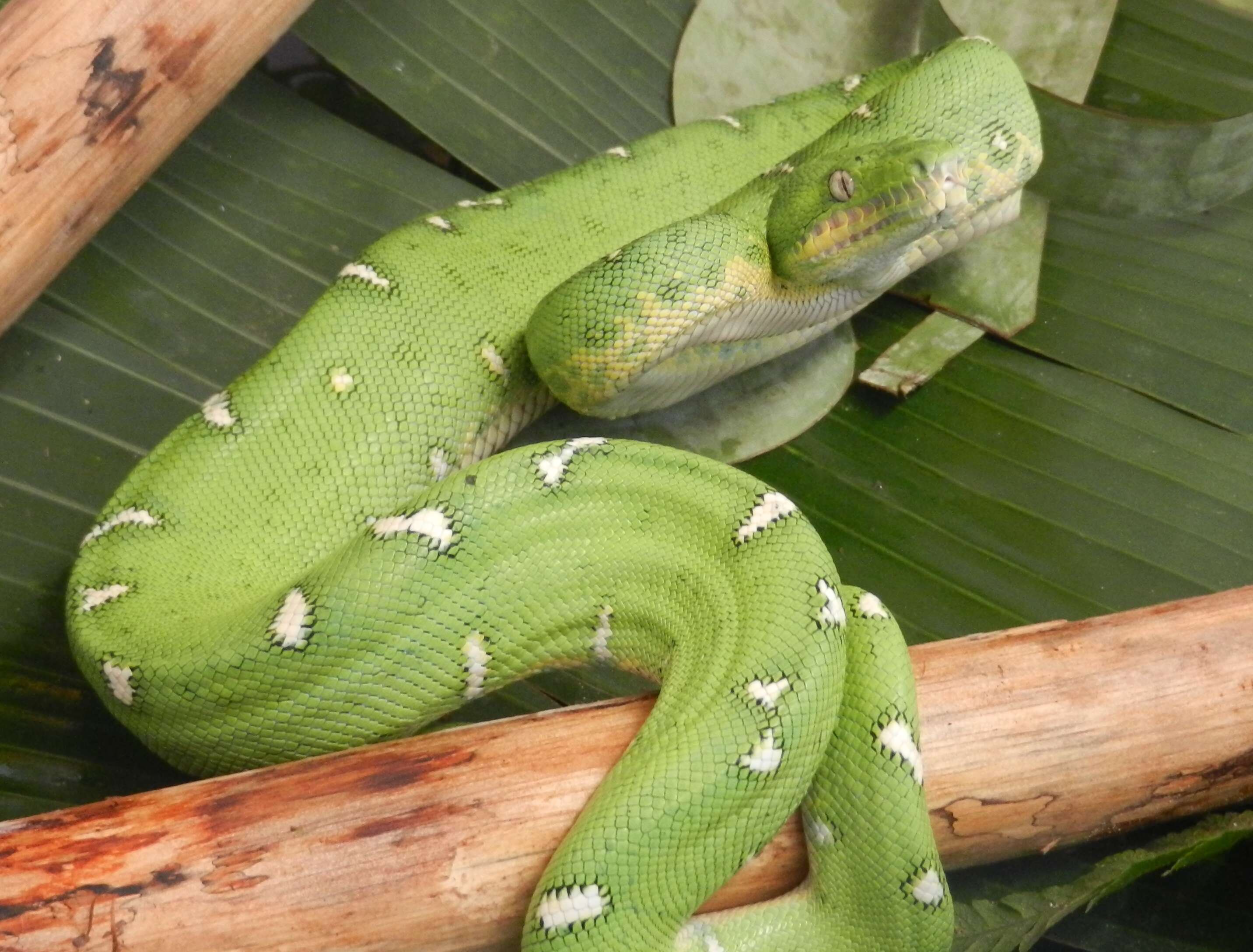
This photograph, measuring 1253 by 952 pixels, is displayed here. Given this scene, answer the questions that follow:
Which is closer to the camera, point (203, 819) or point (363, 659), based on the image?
point (203, 819)

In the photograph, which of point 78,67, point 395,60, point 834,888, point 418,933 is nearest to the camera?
point 418,933

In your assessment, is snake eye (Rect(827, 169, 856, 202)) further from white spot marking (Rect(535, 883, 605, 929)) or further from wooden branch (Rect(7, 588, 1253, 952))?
white spot marking (Rect(535, 883, 605, 929))

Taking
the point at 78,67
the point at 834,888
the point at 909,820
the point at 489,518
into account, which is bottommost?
the point at 834,888

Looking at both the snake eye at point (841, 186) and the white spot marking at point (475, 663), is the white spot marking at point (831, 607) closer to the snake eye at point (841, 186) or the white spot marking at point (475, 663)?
the white spot marking at point (475, 663)

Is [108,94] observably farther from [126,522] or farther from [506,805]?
[506,805]

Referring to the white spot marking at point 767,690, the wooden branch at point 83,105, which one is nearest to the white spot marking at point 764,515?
the white spot marking at point 767,690

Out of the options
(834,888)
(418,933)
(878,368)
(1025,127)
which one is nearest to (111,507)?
(418,933)

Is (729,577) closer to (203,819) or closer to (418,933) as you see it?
(418,933)
